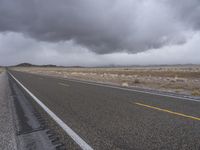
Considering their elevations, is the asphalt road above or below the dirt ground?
above

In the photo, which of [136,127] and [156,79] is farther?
[156,79]

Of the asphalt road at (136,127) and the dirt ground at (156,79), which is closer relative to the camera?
the asphalt road at (136,127)

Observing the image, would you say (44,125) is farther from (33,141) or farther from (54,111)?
(54,111)

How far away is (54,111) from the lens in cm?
752

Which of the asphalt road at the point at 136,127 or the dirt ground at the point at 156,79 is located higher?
the asphalt road at the point at 136,127

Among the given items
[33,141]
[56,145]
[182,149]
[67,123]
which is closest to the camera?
[182,149]

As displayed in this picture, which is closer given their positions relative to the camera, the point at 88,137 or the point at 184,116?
the point at 88,137

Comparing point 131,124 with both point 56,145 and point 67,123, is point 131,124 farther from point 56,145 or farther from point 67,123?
point 56,145

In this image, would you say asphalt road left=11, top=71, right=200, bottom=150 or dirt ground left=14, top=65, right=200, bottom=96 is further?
dirt ground left=14, top=65, right=200, bottom=96

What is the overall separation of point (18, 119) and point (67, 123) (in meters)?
2.07

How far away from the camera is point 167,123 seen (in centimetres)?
548

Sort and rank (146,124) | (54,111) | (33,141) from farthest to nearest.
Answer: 1. (54,111)
2. (146,124)
3. (33,141)

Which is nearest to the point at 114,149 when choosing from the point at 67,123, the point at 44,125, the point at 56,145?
the point at 56,145

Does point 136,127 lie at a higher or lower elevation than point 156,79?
higher
